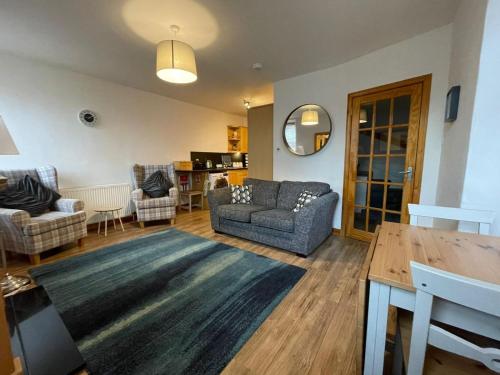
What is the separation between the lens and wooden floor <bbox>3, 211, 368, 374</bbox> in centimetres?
120

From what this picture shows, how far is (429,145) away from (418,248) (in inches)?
78.5

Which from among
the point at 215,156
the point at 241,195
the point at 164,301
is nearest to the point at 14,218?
the point at 164,301

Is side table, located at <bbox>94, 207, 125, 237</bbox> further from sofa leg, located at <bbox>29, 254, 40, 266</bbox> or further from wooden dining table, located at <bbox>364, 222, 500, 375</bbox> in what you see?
wooden dining table, located at <bbox>364, 222, 500, 375</bbox>

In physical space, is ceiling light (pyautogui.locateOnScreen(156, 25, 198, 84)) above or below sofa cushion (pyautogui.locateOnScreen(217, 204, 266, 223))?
above

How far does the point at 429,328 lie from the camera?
2.10 ft

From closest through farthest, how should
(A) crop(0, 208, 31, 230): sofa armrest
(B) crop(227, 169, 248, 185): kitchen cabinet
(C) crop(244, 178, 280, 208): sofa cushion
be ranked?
(A) crop(0, 208, 31, 230): sofa armrest → (C) crop(244, 178, 280, 208): sofa cushion → (B) crop(227, 169, 248, 185): kitchen cabinet

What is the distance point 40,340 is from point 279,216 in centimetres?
A: 219

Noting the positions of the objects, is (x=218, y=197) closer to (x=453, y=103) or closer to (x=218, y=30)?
(x=218, y=30)

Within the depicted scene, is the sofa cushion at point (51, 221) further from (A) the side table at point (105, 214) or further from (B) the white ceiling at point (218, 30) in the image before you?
(B) the white ceiling at point (218, 30)

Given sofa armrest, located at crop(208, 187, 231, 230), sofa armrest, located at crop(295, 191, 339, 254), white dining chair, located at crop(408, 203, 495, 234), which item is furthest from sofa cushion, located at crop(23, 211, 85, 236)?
white dining chair, located at crop(408, 203, 495, 234)

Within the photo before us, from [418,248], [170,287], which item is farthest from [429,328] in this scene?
[170,287]

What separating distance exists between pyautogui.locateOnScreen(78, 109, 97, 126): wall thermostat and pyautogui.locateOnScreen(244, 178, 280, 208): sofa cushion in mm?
2866

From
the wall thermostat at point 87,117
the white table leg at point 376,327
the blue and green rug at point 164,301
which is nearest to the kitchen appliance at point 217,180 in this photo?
the wall thermostat at point 87,117

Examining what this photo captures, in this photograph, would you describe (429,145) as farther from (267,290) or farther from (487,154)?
(267,290)
